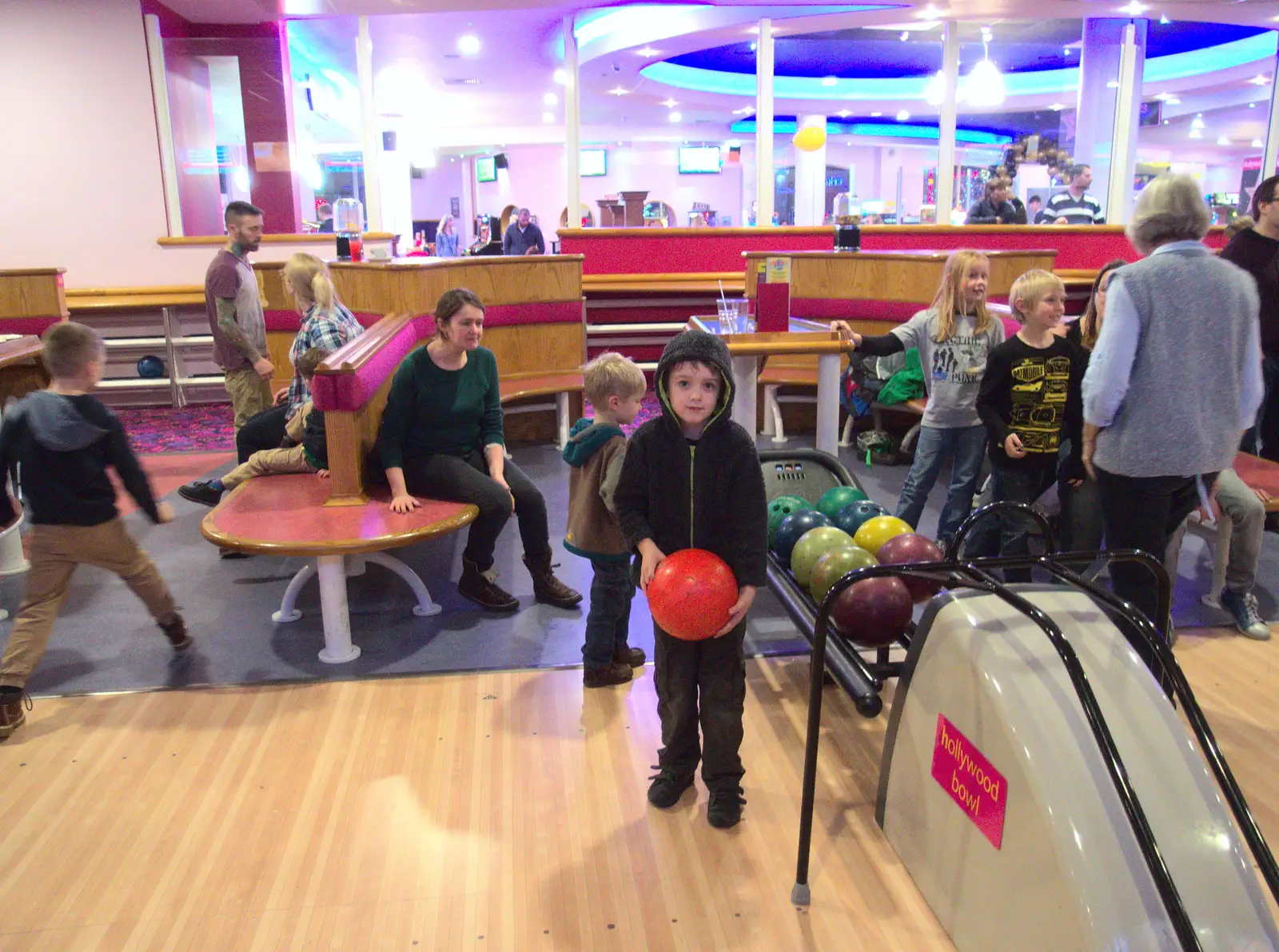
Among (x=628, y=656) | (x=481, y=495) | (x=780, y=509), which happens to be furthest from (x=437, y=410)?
(x=780, y=509)

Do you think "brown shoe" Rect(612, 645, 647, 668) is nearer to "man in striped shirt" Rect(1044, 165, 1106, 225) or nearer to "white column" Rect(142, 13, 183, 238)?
"white column" Rect(142, 13, 183, 238)

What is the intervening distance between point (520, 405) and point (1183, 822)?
18.2 ft

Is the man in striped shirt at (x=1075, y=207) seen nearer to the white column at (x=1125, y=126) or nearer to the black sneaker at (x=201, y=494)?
the white column at (x=1125, y=126)

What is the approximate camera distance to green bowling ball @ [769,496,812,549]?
350 cm

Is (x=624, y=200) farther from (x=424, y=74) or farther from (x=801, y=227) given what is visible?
(x=424, y=74)

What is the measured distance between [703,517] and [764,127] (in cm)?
927

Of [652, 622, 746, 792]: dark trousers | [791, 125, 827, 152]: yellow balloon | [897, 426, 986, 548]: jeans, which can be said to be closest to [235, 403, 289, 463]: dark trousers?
[652, 622, 746, 792]: dark trousers

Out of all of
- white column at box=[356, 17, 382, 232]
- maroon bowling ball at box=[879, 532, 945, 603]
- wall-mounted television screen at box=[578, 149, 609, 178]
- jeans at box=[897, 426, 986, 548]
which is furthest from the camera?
wall-mounted television screen at box=[578, 149, 609, 178]

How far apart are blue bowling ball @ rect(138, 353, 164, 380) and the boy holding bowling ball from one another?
7.59m

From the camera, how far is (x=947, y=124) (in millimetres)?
10906

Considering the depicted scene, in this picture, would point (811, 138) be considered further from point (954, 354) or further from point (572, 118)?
point (954, 354)

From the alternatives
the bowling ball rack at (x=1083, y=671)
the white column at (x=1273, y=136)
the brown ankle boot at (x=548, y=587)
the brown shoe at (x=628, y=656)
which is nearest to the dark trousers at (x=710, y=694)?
the bowling ball rack at (x=1083, y=671)

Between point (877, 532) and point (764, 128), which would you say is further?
point (764, 128)

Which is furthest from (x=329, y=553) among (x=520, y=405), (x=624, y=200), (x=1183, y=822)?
(x=624, y=200)
